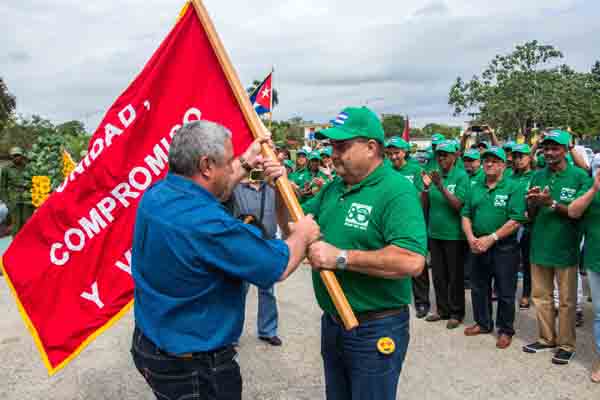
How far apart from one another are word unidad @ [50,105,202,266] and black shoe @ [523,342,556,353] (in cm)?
417

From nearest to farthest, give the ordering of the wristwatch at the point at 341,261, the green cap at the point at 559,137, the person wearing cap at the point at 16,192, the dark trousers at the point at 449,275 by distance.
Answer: the wristwatch at the point at 341,261 → the green cap at the point at 559,137 → the dark trousers at the point at 449,275 → the person wearing cap at the point at 16,192

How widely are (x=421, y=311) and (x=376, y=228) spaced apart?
4.24 m

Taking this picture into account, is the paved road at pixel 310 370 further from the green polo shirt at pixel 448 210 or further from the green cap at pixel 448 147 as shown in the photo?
the green cap at pixel 448 147

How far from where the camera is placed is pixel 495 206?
5.32 m

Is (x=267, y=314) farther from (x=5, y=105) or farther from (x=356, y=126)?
(x=5, y=105)

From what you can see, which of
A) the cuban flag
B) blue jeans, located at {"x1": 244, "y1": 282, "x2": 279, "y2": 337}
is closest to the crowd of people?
blue jeans, located at {"x1": 244, "y1": 282, "x2": 279, "y2": 337}

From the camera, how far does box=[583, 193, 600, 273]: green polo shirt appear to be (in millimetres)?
4328

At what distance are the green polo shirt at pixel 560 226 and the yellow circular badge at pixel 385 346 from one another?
3.09 metres

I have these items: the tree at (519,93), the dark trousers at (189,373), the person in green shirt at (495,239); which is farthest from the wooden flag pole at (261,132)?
the tree at (519,93)

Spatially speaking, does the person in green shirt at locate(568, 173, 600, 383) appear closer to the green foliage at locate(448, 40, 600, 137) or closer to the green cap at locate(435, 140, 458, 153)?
the green cap at locate(435, 140, 458, 153)

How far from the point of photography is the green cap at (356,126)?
8.01 feet

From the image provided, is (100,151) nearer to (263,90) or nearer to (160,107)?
(160,107)

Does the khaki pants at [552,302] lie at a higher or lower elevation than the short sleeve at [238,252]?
lower

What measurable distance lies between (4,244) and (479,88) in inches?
1414
